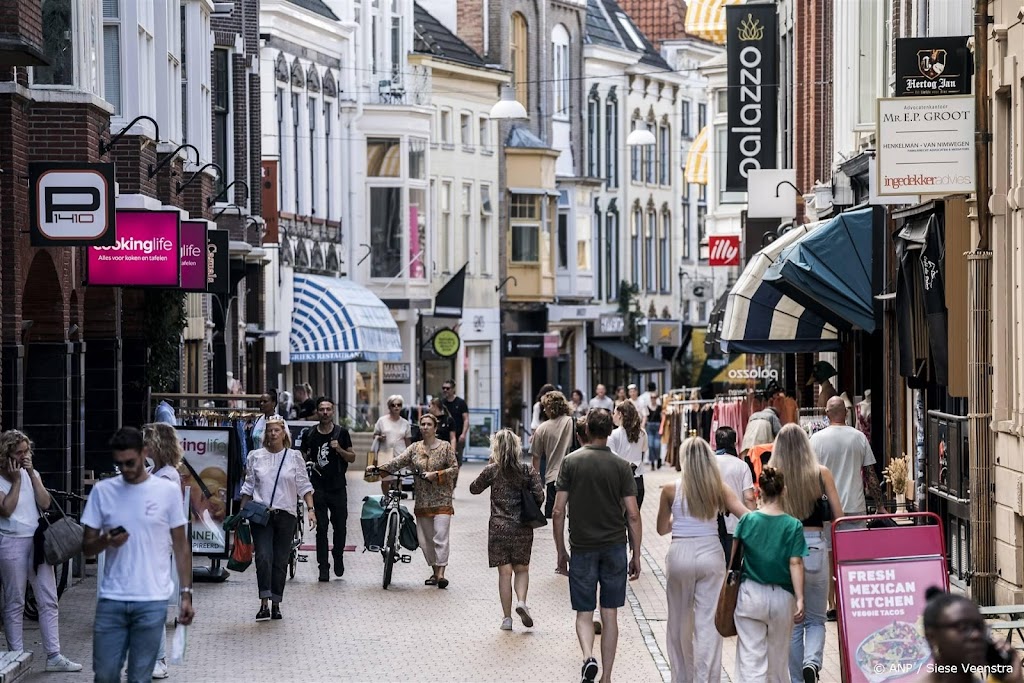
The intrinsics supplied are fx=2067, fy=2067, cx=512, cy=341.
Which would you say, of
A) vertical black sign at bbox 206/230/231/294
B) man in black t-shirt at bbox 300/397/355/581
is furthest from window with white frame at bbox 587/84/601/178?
man in black t-shirt at bbox 300/397/355/581

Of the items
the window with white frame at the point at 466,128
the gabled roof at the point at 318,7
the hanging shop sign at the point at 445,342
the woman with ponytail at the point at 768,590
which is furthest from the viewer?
the window with white frame at the point at 466,128

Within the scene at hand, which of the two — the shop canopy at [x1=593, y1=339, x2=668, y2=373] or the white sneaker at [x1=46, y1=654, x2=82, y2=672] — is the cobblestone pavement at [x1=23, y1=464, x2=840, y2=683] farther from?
the shop canopy at [x1=593, y1=339, x2=668, y2=373]

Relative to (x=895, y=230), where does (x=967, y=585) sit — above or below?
below

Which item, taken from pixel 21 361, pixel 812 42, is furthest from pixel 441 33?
pixel 21 361

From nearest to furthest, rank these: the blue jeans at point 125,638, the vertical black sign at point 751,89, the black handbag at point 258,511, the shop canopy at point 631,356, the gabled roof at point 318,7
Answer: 1. the blue jeans at point 125,638
2. the black handbag at point 258,511
3. the vertical black sign at point 751,89
4. the gabled roof at point 318,7
5. the shop canopy at point 631,356

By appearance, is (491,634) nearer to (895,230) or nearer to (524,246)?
(895,230)

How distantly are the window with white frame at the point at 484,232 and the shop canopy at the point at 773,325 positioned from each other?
100 feet

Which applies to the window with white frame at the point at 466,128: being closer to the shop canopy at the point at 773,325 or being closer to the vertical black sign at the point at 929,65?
the shop canopy at the point at 773,325

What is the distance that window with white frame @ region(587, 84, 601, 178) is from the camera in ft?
206

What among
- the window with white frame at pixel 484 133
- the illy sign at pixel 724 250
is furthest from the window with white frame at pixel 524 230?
the illy sign at pixel 724 250

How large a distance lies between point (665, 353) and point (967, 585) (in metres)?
52.1

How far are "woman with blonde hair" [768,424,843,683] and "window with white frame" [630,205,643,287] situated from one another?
53921 millimetres

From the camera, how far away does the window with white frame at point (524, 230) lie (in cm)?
5762

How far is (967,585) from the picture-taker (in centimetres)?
1680
